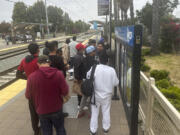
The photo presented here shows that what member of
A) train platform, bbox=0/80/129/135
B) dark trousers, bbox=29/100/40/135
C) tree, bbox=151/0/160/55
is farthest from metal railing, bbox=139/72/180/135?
tree, bbox=151/0/160/55

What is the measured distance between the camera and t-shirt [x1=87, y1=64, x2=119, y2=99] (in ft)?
9.34

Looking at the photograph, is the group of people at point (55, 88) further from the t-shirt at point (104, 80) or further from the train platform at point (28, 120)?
the train platform at point (28, 120)

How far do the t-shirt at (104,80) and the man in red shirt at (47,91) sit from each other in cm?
61

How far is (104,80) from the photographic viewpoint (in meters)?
2.87

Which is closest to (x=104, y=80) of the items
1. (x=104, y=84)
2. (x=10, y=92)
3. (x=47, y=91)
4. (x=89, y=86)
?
(x=104, y=84)

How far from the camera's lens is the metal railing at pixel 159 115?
189cm

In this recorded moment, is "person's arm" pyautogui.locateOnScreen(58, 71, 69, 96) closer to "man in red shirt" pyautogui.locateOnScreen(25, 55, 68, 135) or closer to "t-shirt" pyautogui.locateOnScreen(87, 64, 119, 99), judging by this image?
"man in red shirt" pyautogui.locateOnScreen(25, 55, 68, 135)

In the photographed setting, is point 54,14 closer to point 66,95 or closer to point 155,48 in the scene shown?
point 155,48

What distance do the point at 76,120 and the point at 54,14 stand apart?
226 ft

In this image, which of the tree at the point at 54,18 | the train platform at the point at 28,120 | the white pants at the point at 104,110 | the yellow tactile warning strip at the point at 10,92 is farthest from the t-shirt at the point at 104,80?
the tree at the point at 54,18

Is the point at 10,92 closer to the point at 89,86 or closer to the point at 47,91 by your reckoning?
the point at 89,86

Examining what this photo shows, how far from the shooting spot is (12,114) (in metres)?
4.21

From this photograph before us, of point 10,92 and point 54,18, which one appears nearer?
point 10,92

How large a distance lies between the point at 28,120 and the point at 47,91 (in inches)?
76.5
